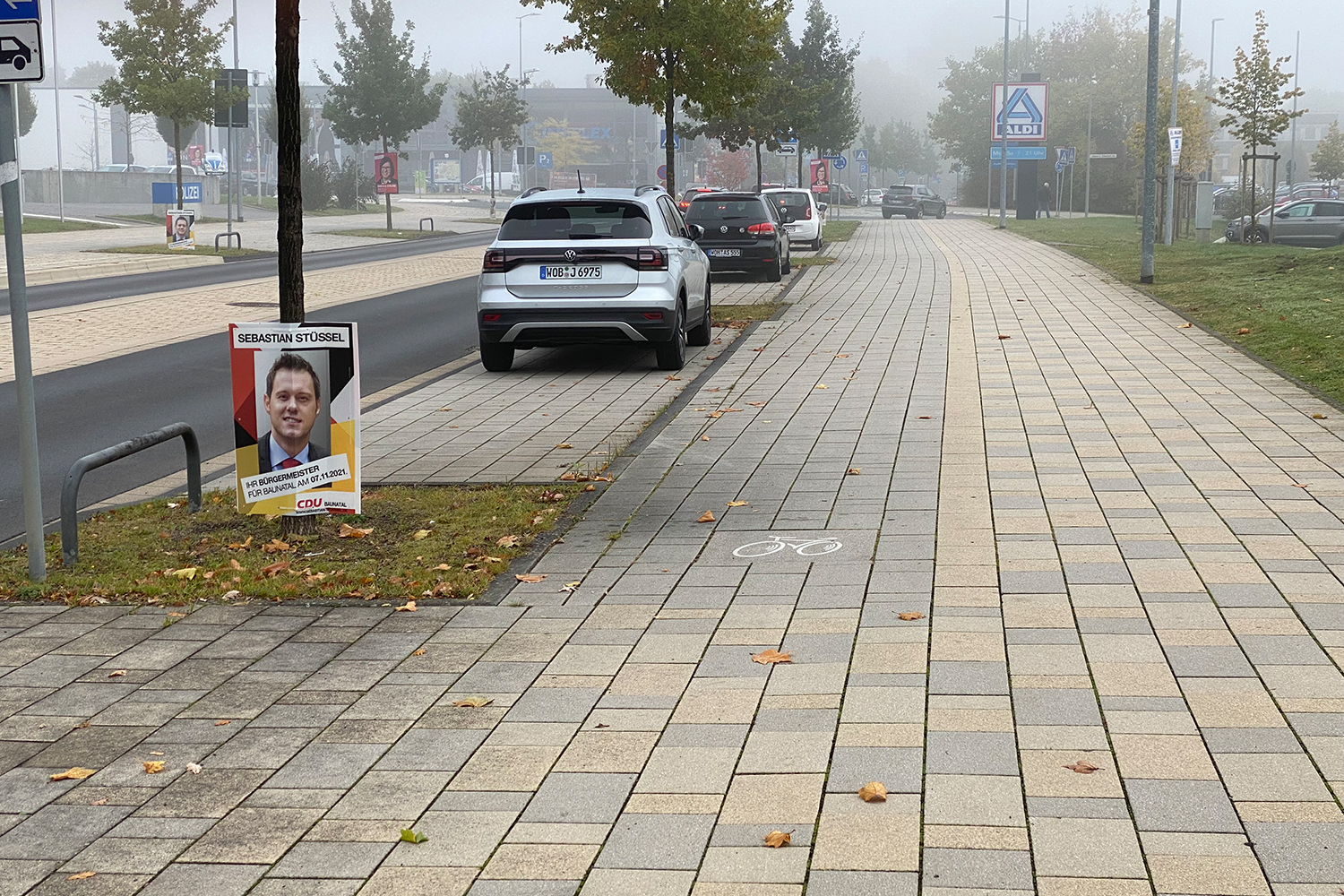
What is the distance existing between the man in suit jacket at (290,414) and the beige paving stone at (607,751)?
3078 mm

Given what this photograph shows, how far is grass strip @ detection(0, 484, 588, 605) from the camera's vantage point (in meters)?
6.46

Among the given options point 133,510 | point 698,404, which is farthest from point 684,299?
point 133,510

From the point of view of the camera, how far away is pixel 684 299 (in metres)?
14.5

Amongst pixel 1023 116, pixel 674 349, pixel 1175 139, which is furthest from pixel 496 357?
pixel 1023 116

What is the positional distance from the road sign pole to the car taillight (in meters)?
7.41

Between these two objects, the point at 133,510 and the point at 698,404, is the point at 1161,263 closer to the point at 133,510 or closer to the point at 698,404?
the point at 698,404

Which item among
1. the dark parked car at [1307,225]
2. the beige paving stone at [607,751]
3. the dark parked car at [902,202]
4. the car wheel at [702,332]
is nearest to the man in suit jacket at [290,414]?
the beige paving stone at [607,751]

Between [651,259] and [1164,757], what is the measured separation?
32.1 ft

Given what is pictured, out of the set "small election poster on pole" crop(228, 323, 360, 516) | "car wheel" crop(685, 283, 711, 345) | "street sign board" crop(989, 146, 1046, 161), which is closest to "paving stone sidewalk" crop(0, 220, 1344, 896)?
"small election poster on pole" crop(228, 323, 360, 516)

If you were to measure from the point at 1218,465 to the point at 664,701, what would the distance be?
5.15m

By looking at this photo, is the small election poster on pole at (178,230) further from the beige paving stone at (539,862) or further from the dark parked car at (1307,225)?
the beige paving stone at (539,862)

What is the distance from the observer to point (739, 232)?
2550cm

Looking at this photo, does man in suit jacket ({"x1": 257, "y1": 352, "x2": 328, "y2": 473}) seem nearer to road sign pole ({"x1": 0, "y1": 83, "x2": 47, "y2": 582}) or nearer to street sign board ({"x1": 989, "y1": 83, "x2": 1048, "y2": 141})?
road sign pole ({"x1": 0, "y1": 83, "x2": 47, "y2": 582})

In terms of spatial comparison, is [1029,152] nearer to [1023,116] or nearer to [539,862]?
[1023,116]
